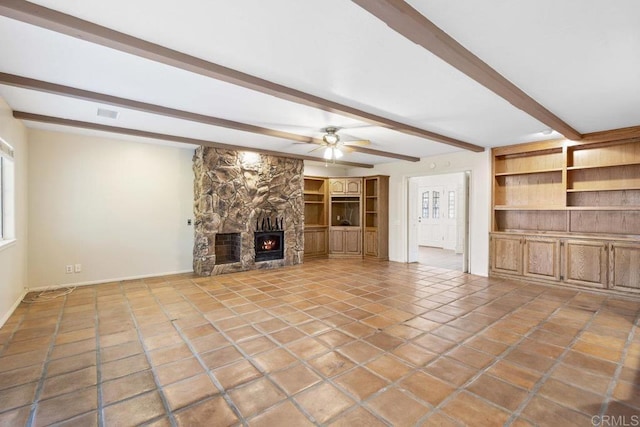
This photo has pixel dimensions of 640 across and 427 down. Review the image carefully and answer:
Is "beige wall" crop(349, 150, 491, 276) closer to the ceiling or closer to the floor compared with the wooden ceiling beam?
closer to the floor

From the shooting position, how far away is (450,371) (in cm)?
238

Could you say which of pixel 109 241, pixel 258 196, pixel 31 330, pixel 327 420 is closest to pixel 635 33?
pixel 327 420

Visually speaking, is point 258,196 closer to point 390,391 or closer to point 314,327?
point 314,327

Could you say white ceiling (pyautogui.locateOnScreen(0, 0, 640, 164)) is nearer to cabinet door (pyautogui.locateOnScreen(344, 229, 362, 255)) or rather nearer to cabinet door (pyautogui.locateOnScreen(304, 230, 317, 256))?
cabinet door (pyautogui.locateOnScreen(304, 230, 317, 256))

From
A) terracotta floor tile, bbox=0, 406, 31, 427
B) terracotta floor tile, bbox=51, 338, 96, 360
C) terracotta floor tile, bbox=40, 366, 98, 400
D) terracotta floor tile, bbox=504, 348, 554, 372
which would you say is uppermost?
terracotta floor tile, bbox=51, 338, 96, 360

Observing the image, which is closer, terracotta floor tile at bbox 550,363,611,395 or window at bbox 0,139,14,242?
terracotta floor tile at bbox 550,363,611,395

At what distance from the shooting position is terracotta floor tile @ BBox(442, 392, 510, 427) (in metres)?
1.82

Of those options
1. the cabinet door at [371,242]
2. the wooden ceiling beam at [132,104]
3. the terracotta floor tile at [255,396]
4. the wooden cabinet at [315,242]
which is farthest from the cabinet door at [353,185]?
the terracotta floor tile at [255,396]

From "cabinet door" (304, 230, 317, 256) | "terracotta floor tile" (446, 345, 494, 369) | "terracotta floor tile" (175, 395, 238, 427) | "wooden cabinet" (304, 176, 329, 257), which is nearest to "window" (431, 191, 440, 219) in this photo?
"wooden cabinet" (304, 176, 329, 257)

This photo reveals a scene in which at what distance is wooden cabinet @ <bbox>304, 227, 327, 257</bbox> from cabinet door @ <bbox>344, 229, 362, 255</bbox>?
59cm

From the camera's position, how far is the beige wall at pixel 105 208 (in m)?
4.62

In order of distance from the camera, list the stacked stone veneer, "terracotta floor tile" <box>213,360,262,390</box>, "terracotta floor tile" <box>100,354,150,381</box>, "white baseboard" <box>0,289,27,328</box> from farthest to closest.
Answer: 1. the stacked stone veneer
2. "white baseboard" <box>0,289,27,328</box>
3. "terracotta floor tile" <box>100,354,150,381</box>
4. "terracotta floor tile" <box>213,360,262,390</box>

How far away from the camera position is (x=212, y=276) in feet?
18.6

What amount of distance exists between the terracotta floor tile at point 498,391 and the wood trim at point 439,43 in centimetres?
246
